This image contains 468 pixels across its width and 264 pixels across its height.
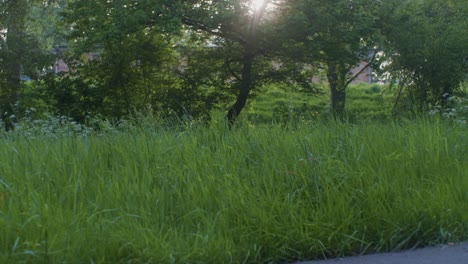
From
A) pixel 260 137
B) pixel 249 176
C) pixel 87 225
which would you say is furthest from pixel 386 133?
pixel 87 225

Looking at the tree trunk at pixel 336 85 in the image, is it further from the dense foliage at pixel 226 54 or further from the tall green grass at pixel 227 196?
the tall green grass at pixel 227 196

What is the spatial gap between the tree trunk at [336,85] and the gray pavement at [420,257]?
31.5ft

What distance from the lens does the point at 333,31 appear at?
1297 cm

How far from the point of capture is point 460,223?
499 cm

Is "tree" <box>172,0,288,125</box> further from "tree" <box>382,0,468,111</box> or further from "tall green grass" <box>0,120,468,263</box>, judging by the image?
"tall green grass" <box>0,120,468,263</box>

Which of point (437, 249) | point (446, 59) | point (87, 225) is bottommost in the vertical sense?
point (437, 249)

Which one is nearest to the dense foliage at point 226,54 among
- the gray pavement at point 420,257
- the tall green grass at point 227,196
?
the tall green grass at point 227,196

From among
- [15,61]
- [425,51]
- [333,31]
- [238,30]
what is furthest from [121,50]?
[425,51]

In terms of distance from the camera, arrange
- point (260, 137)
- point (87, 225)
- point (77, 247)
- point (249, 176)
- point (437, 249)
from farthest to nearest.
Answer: point (260, 137) < point (249, 176) < point (437, 249) < point (87, 225) < point (77, 247)

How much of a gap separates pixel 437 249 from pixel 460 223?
0.47 meters

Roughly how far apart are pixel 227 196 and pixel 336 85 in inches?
429

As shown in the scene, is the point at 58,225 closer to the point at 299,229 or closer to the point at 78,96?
the point at 299,229

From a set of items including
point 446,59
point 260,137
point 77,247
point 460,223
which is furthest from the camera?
point 446,59

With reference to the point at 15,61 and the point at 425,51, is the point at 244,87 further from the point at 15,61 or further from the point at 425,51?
the point at 15,61
